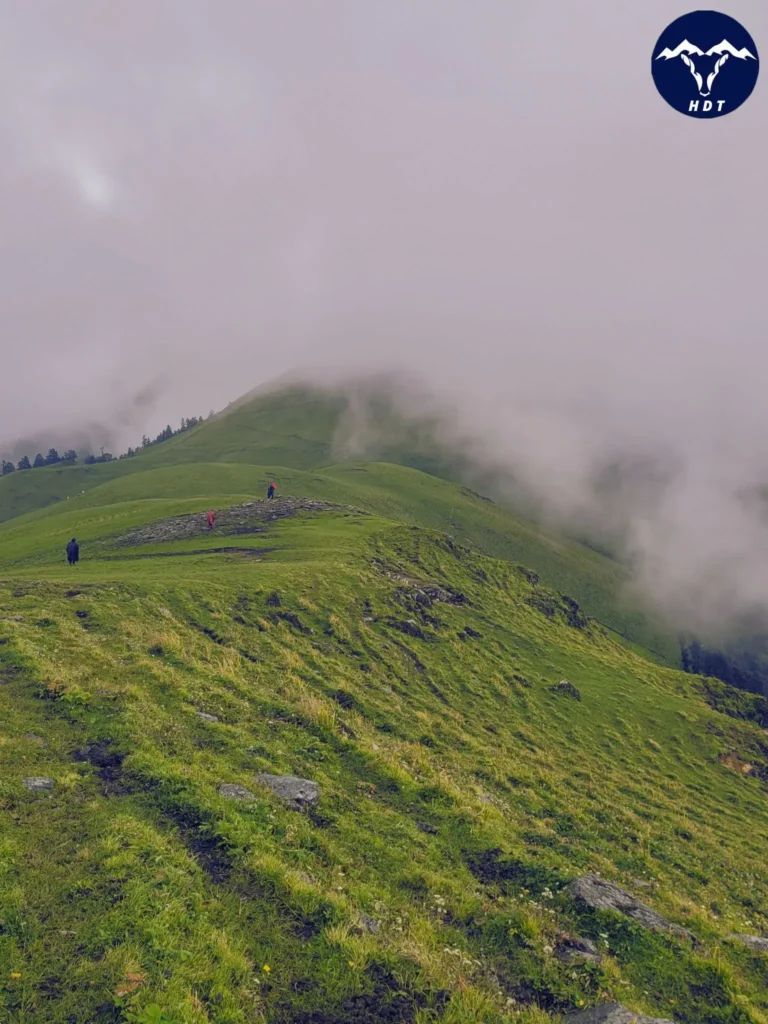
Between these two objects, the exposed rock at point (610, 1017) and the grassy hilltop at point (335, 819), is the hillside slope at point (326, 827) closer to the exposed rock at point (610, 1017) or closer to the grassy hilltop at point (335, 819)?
the grassy hilltop at point (335, 819)

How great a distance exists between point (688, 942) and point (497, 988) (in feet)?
22.5

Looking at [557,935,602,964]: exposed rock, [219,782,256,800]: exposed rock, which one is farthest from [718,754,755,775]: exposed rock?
[219,782,256,800]: exposed rock

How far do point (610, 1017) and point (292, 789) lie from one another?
10.4 metres

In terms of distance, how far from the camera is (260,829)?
15.6 metres

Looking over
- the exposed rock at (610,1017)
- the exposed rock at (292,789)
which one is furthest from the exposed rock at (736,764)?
the exposed rock at (292,789)

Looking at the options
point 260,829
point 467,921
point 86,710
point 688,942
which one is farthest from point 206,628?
point 688,942

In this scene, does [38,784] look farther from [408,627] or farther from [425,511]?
[425,511]

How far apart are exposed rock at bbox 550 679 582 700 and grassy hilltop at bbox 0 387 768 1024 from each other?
26 centimetres

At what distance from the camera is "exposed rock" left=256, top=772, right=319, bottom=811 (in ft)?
58.7

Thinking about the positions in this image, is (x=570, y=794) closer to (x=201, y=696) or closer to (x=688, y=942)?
(x=688, y=942)

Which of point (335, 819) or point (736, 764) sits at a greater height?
point (335, 819)

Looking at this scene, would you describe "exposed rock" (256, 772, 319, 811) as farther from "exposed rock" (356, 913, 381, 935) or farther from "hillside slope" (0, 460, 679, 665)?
"hillside slope" (0, 460, 679, 665)

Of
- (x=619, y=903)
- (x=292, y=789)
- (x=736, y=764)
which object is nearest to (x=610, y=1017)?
(x=619, y=903)

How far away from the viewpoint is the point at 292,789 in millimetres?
18453
